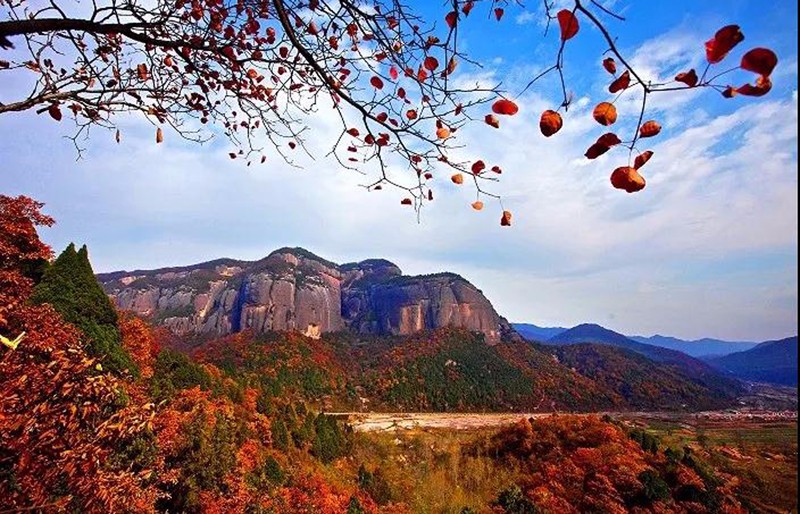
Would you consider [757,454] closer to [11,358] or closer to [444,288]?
[11,358]

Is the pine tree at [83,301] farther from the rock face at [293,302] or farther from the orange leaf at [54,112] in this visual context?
the rock face at [293,302]

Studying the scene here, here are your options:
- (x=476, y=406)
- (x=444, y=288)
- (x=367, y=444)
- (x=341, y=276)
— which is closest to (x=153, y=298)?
(x=341, y=276)

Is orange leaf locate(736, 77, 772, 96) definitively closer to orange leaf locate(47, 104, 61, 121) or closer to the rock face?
orange leaf locate(47, 104, 61, 121)

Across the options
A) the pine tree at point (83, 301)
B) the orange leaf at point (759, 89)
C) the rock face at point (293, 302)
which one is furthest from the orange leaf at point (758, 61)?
the rock face at point (293, 302)

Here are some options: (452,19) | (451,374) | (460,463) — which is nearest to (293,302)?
(451,374)

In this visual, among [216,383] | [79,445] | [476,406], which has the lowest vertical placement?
[476,406]

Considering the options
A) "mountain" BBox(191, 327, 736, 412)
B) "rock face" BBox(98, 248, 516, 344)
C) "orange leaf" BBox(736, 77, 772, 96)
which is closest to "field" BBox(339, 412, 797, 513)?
"mountain" BBox(191, 327, 736, 412)
